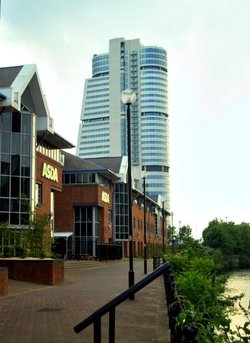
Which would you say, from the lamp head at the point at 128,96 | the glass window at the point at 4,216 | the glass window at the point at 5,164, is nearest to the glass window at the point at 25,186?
the glass window at the point at 5,164

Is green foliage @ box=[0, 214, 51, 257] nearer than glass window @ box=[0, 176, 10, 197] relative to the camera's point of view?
Yes

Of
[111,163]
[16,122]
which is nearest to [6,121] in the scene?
[16,122]

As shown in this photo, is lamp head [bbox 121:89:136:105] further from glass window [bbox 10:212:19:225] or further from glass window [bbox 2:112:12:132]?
glass window [bbox 2:112:12:132]

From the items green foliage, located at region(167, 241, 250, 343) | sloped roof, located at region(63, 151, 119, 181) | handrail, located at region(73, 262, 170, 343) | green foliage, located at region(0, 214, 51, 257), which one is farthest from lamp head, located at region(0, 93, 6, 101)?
handrail, located at region(73, 262, 170, 343)

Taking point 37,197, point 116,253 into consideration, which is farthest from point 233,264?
point 37,197

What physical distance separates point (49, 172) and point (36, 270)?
2185 centimetres

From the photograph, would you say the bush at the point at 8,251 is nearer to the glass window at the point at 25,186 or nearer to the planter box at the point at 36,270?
the planter box at the point at 36,270

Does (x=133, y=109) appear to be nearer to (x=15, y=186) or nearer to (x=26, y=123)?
(x=26, y=123)

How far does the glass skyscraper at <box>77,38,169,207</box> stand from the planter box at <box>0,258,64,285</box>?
13833 centimetres

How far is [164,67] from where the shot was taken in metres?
184

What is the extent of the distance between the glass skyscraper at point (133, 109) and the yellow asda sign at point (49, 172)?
115 m

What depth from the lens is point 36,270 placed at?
21844mm

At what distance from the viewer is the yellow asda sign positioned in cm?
4200

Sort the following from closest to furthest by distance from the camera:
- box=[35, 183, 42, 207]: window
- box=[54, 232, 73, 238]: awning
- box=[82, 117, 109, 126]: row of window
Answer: box=[35, 183, 42, 207]: window
box=[54, 232, 73, 238]: awning
box=[82, 117, 109, 126]: row of window
